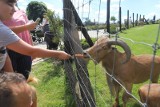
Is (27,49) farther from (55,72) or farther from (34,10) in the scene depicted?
(34,10)

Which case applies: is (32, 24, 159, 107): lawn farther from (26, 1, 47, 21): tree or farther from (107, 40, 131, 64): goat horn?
(26, 1, 47, 21): tree

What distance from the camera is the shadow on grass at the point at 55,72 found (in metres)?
8.44

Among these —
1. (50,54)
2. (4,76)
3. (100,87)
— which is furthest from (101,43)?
(4,76)

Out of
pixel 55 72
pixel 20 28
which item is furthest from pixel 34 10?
pixel 20 28

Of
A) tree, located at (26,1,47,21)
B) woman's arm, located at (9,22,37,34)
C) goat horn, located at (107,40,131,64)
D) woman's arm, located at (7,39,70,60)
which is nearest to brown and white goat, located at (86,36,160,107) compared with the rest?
goat horn, located at (107,40,131,64)

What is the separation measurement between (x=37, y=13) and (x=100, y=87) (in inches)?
1951

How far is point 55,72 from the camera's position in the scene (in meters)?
8.95

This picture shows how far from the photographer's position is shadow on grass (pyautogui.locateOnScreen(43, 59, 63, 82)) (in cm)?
844

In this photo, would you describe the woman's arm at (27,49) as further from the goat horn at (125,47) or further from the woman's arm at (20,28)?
the goat horn at (125,47)

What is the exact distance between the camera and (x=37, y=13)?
5522 cm

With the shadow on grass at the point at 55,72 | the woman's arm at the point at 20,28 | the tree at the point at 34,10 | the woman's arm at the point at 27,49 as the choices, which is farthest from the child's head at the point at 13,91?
the tree at the point at 34,10

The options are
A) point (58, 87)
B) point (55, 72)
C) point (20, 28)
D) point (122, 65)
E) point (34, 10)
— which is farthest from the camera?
point (34, 10)

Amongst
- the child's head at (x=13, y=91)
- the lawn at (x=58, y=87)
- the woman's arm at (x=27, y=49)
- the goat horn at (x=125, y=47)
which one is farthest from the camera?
the lawn at (x=58, y=87)

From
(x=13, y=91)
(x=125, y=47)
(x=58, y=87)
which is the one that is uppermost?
(x=13, y=91)
